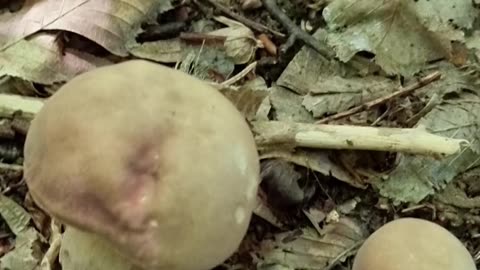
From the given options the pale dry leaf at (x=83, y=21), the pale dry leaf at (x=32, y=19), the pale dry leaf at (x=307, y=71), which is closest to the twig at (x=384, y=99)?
the pale dry leaf at (x=307, y=71)

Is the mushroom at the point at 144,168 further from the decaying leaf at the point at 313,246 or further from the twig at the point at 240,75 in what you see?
the twig at the point at 240,75

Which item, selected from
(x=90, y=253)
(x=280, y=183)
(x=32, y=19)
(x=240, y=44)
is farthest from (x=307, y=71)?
(x=90, y=253)

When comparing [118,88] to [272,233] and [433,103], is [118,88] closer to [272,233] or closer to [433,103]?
[272,233]

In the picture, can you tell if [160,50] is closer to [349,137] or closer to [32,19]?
[32,19]

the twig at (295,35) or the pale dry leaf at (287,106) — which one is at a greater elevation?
the twig at (295,35)

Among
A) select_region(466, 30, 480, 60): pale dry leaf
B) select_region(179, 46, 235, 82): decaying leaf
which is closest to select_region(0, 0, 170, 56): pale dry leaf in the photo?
select_region(179, 46, 235, 82): decaying leaf

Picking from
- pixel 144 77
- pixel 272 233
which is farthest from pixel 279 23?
pixel 144 77
